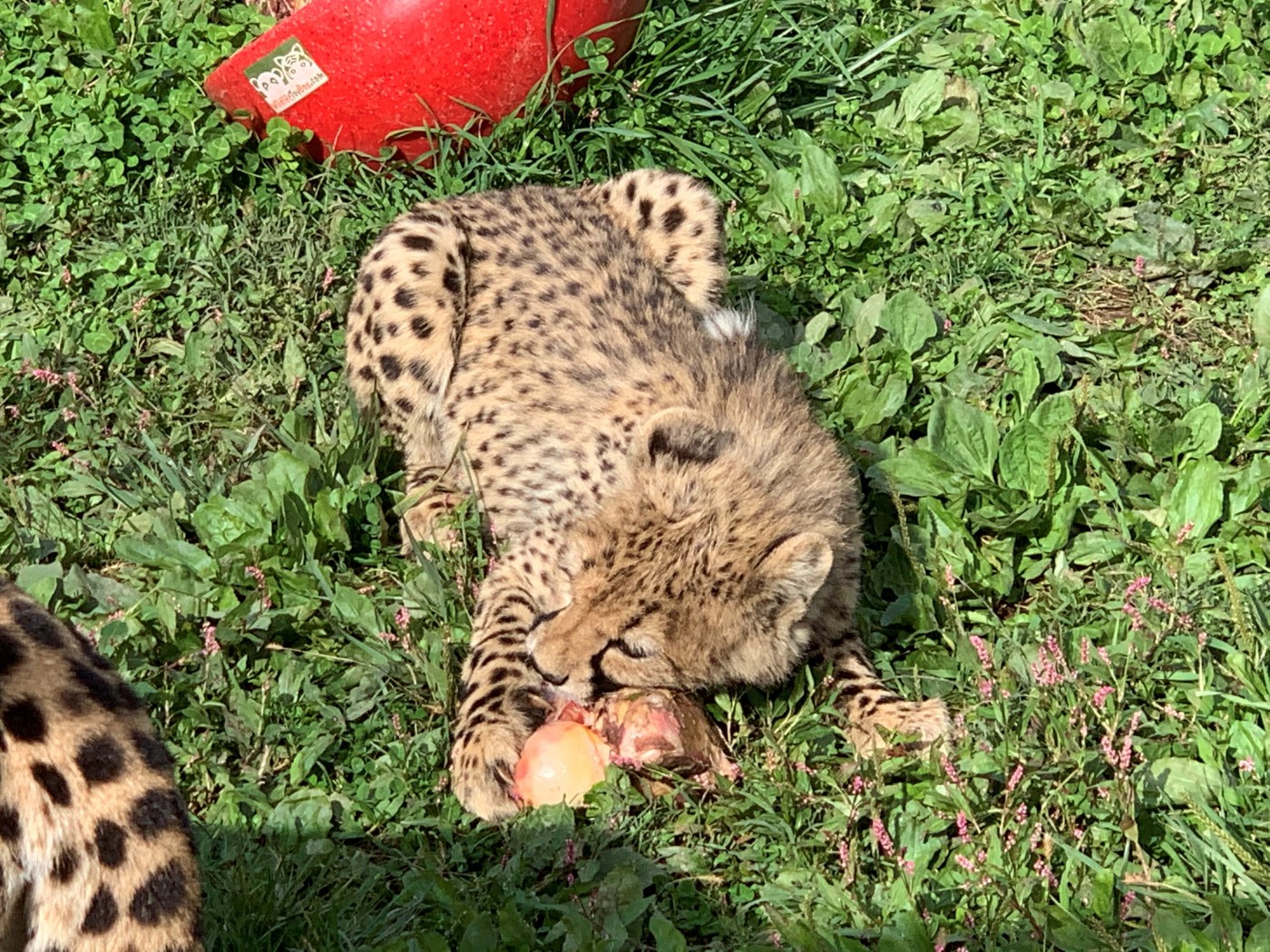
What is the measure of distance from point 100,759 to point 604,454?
8.39ft

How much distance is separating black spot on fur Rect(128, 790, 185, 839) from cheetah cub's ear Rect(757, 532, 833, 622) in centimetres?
200

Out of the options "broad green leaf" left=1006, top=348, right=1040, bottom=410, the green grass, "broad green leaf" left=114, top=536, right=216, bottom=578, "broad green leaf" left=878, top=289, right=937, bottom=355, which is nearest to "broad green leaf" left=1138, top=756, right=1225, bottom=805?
the green grass

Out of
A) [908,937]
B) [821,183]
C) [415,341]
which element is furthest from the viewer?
[821,183]

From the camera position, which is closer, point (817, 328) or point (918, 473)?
point (918, 473)

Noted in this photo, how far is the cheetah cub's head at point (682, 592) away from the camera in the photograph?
4172 mm

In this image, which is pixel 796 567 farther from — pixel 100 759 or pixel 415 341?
pixel 100 759

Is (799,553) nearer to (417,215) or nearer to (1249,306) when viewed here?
(417,215)

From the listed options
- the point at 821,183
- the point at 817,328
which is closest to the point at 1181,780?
the point at 817,328

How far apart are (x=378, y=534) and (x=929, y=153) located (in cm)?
284

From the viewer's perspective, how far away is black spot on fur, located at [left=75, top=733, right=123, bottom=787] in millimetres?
2430

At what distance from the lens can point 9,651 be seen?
2.44 meters

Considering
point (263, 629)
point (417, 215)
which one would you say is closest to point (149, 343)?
point (417, 215)

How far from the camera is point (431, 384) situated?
17.4 ft

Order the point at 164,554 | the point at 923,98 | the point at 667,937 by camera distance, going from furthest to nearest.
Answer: the point at 923,98, the point at 164,554, the point at 667,937
